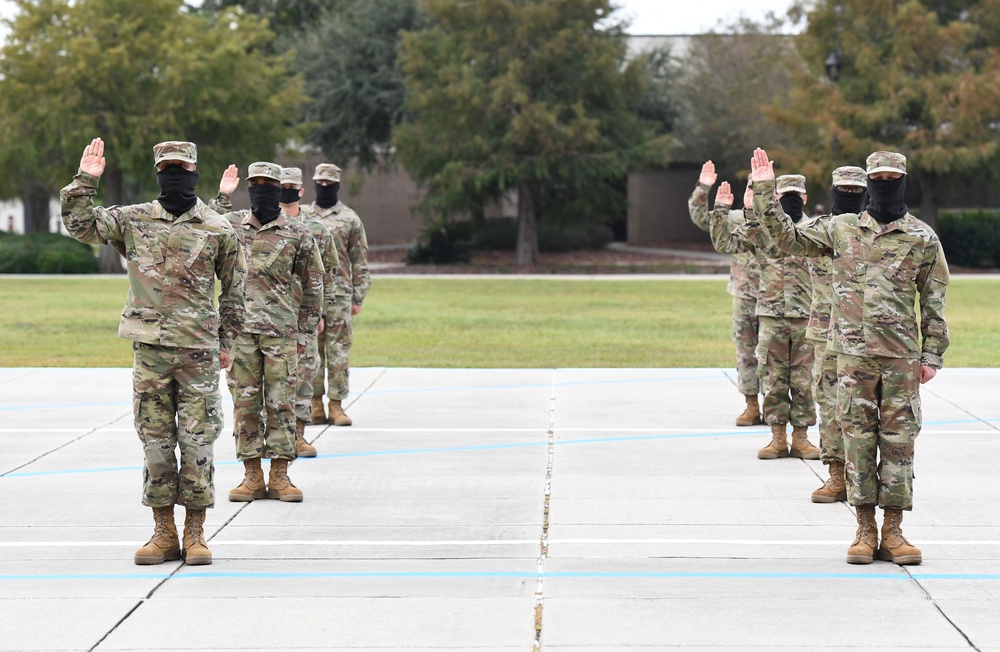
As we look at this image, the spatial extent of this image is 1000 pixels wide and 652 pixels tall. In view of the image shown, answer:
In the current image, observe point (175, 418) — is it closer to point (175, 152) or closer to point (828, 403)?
point (175, 152)

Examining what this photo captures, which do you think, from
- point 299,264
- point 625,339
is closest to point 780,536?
point 299,264

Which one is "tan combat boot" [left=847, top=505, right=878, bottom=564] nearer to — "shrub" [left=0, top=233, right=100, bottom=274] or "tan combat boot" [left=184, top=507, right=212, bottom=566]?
"tan combat boot" [left=184, top=507, right=212, bottom=566]

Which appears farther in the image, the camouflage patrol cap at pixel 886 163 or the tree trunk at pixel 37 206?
the tree trunk at pixel 37 206

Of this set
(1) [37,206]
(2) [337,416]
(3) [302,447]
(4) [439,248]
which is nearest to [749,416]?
(2) [337,416]

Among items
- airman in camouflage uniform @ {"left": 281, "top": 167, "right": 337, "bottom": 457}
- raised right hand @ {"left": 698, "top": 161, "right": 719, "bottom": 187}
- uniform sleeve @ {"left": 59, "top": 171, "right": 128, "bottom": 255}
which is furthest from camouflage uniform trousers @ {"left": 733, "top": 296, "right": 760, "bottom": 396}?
uniform sleeve @ {"left": 59, "top": 171, "right": 128, "bottom": 255}

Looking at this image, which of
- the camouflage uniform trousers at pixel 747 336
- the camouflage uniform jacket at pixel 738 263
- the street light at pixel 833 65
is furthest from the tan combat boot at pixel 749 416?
the street light at pixel 833 65

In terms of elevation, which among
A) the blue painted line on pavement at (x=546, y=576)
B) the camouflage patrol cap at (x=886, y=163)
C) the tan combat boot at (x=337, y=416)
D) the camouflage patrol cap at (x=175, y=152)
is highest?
the camouflage patrol cap at (x=175, y=152)

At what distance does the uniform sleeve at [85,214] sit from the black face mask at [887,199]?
13.2 ft

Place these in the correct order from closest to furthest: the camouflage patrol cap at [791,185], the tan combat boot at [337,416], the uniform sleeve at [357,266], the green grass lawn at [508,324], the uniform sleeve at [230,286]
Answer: the uniform sleeve at [230,286] → the camouflage patrol cap at [791,185] → the uniform sleeve at [357,266] → the tan combat boot at [337,416] → the green grass lawn at [508,324]

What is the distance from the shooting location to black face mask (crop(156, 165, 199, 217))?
6996 millimetres

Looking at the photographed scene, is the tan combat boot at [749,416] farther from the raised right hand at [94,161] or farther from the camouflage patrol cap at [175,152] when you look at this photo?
the raised right hand at [94,161]

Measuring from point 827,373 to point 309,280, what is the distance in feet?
11.4

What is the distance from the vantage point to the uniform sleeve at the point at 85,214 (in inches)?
262

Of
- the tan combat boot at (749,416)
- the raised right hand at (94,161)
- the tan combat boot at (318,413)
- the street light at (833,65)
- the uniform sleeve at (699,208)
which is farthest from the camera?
the street light at (833,65)
